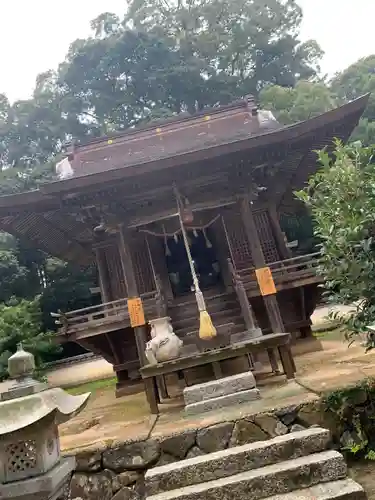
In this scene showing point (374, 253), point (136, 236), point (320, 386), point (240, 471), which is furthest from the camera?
point (136, 236)

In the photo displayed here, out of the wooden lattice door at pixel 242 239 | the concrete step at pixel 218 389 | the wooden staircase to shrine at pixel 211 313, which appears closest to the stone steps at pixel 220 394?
the concrete step at pixel 218 389

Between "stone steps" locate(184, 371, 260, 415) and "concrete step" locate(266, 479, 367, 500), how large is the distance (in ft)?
5.63

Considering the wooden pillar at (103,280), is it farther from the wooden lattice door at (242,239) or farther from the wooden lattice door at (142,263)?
the wooden lattice door at (242,239)

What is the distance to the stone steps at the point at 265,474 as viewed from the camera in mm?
3191

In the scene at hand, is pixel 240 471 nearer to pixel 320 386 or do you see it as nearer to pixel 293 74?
pixel 320 386

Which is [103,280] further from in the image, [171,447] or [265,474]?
[265,474]

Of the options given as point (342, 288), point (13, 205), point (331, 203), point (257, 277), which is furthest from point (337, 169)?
point (13, 205)

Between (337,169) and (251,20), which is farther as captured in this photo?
(251,20)

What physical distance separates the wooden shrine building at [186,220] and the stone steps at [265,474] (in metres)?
3.85

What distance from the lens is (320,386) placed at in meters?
4.68

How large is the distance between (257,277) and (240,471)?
15.5ft

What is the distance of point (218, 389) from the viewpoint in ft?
16.7

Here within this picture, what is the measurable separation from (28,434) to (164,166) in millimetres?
5780

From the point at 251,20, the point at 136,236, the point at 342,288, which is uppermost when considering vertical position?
the point at 251,20
